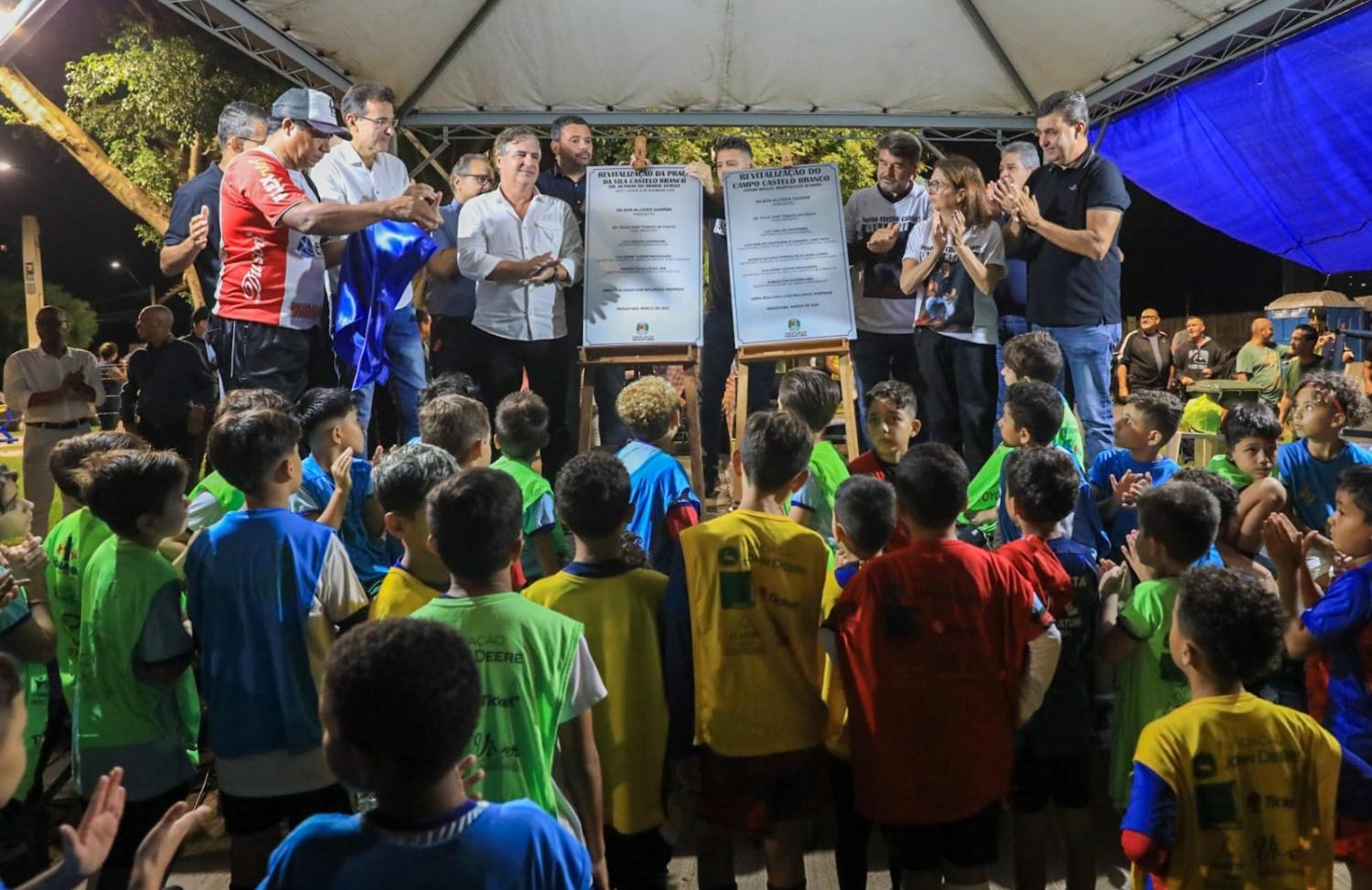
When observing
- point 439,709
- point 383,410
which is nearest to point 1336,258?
point 383,410

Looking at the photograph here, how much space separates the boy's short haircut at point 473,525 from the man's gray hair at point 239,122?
4190 mm

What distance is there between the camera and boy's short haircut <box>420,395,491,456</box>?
379 cm

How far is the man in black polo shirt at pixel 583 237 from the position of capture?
6469mm

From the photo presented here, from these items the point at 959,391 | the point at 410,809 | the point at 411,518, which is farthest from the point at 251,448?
the point at 959,391

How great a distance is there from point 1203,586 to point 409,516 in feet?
6.47

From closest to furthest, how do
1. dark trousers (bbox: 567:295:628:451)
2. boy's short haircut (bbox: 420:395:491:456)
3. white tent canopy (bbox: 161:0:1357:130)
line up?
boy's short haircut (bbox: 420:395:491:456) < dark trousers (bbox: 567:295:628:451) < white tent canopy (bbox: 161:0:1357:130)

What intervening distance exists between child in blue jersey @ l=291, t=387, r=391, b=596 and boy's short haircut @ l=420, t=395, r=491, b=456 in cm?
26

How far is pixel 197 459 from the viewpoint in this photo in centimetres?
791

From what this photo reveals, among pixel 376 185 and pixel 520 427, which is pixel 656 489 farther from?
pixel 376 185

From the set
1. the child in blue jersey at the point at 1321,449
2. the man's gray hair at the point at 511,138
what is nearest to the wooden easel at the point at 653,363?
the man's gray hair at the point at 511,138

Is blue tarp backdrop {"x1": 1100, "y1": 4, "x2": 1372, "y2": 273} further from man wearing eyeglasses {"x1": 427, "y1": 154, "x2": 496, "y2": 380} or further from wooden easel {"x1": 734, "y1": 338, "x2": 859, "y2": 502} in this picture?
man wearing eyeglasses {"x1": 427, "y1": 154, "x2": 496, "y2": 380}

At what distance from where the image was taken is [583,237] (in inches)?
258

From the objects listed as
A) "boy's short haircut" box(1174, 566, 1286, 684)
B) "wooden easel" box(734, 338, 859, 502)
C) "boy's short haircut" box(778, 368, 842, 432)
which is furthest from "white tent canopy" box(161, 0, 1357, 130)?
"boy's short haircut" box(1174, 566, 1286, 684)

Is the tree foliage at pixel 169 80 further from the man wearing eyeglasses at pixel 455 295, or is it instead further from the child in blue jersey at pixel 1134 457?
the child in blue jersey at pixel 1134 457
